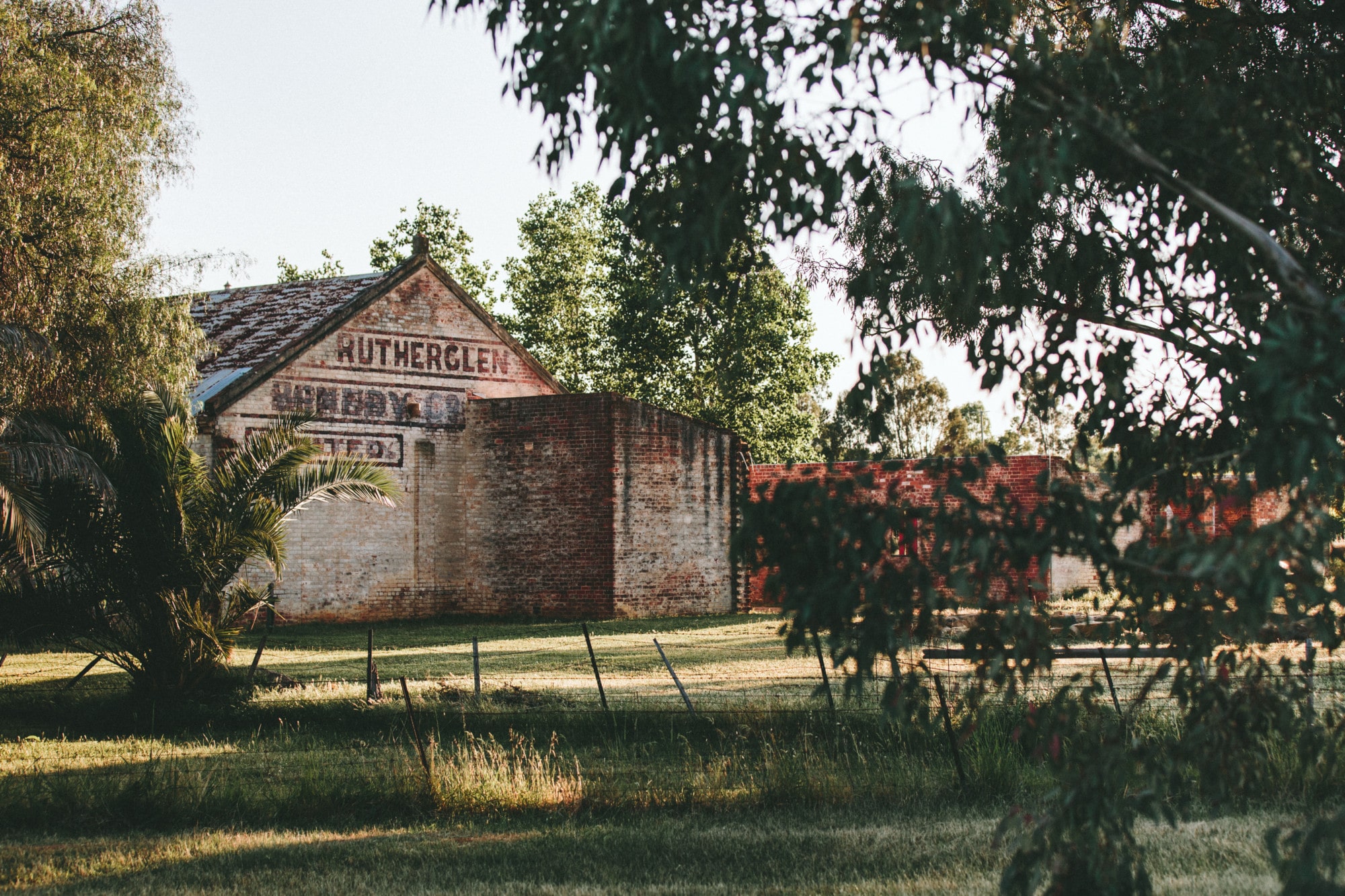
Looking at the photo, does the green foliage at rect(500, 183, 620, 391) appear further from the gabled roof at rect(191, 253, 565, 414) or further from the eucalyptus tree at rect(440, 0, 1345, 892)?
the eucalyptus tree at rect(440, 0, 1345, 892)

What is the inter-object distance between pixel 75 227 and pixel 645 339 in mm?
24875

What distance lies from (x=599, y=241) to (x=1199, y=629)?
3991cm

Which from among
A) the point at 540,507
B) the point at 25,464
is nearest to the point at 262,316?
the point at 540,507

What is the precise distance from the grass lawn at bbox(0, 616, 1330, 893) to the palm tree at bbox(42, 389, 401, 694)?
27.7 inches

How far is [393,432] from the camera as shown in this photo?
24.0 m

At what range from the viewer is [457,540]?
81.1 ft

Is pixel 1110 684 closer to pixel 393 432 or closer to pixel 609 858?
pixel 609 858

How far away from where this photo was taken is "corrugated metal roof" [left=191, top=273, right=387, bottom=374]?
23.1m

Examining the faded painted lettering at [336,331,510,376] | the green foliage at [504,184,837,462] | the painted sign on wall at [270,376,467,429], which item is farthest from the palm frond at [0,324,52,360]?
the green foliage at [504,184,837,462]

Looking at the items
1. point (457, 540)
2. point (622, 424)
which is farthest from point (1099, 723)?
point (457, 540)

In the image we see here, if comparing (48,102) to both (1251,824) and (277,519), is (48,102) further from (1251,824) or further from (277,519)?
(1251,824)

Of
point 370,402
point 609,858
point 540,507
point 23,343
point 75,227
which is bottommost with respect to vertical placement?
point 609,858

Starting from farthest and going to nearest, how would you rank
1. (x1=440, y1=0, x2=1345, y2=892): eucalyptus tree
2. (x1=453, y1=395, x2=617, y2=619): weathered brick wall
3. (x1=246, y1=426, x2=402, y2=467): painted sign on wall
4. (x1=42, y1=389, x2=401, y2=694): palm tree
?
1. (x1=453, y1=395, x2=617, y2=619): weathered brick wall
2. (x1=246, y1=426, x2=402, y2=467): painted sign on wall
3. (x1=42, y1=389, x2=401, y2=694): palm tree
4. (x1=440, y1=0, x2=1345, y2=892): eucalyptus tree

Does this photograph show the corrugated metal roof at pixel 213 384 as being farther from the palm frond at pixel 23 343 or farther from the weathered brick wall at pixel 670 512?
the palm frond at pixel 23 343
